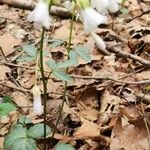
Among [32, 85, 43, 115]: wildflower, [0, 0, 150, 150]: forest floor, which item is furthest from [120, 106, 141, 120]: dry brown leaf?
[32, 85, 43, 115]: wildflower

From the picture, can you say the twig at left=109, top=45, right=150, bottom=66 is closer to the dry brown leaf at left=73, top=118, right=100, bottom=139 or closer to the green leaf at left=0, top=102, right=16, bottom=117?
the dry brown leaf at left=73, top=118, right=100, bottom=139

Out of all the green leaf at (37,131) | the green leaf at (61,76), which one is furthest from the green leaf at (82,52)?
the green leaf at (37,131)

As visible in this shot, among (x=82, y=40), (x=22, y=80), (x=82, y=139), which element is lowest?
(x=82, y=139)

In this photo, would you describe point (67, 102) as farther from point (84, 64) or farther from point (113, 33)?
point (113, 33)

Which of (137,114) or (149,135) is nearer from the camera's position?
(149,135)

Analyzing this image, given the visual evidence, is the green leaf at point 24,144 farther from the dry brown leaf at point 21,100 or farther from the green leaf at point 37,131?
the dry brown leaf at point 21,100

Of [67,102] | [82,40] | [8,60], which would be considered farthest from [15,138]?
[82,40]
